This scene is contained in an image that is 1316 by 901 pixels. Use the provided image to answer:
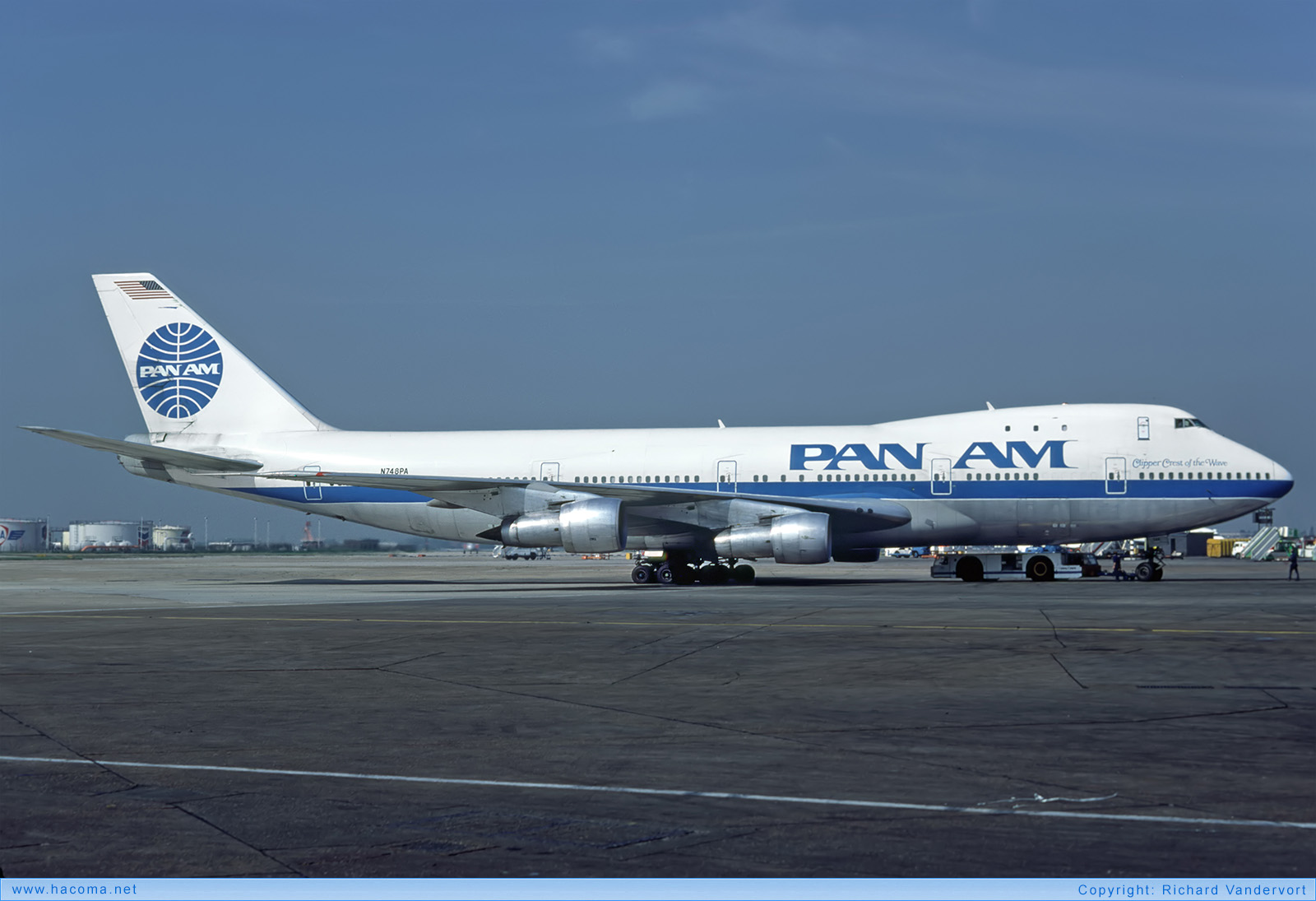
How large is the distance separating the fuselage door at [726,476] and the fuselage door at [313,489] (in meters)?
12.6

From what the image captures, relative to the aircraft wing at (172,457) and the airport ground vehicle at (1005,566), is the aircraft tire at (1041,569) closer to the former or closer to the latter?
the airport ground vehicle at (1005,566)

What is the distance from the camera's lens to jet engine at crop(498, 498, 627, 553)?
111ft

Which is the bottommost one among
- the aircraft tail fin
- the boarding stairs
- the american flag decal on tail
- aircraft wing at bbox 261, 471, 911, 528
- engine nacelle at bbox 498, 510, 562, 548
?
the boarding stairs

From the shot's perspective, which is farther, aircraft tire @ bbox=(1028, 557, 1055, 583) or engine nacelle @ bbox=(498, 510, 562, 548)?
aircraft tire @ bbox=(1028, 557, 1055, 583)

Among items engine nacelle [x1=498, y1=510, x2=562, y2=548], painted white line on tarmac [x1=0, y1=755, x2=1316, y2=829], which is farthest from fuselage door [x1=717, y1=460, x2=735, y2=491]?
painted white line on tarmac [x1=0, y1=755, x2=1316, y2=829]

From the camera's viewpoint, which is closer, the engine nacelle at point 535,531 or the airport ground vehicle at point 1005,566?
the engine nacelle at point 535,531

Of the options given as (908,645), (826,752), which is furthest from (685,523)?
(826,752)

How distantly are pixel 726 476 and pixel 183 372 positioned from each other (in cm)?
1859

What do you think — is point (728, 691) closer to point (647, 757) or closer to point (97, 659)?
point (647, 757)

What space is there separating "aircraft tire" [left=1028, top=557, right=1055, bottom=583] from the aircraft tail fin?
23.2 m

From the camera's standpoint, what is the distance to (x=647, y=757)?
8.58m

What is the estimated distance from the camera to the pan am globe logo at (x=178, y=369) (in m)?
40.2

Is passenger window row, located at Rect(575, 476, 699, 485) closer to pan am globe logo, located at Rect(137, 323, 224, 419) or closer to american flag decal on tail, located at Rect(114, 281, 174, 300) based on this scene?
pan am globe logo, located at Rect(137, 323, 224, 419)

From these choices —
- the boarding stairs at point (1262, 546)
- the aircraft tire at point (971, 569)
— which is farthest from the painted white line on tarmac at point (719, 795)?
the boarding stairs at point (1262, 546)
